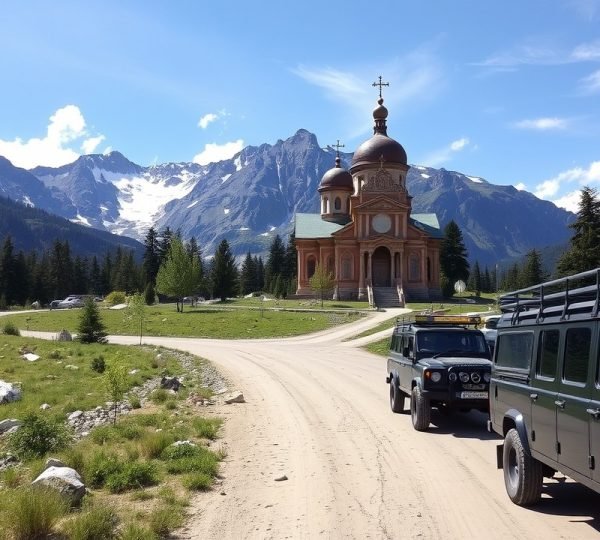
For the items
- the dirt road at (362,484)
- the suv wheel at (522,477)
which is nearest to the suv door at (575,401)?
the suv wheel at (522,477)

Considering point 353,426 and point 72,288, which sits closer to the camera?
point 353,426

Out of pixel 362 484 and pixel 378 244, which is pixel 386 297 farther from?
pixel 362 484

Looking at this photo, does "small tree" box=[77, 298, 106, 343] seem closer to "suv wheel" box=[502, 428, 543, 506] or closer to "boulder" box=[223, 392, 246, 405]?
"boulder" box=[223, 392, 246, 405]

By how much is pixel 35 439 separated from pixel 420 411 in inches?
273

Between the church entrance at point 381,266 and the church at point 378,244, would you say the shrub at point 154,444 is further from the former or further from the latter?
the church entrance at point 381,266

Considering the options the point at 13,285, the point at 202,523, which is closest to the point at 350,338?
the point at 202,523

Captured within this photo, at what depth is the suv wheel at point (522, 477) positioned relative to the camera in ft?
22.6

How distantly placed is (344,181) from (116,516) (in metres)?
72.5

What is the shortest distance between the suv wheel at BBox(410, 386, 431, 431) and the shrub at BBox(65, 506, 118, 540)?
6.53 metres

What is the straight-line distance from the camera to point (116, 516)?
6676 mm

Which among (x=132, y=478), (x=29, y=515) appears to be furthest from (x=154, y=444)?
(x=29, y=515)

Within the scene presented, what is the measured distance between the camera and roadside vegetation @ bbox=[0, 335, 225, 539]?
613 cm

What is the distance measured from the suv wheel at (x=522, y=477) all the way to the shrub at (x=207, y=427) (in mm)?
5937

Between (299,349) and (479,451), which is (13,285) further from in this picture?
(479,451)
